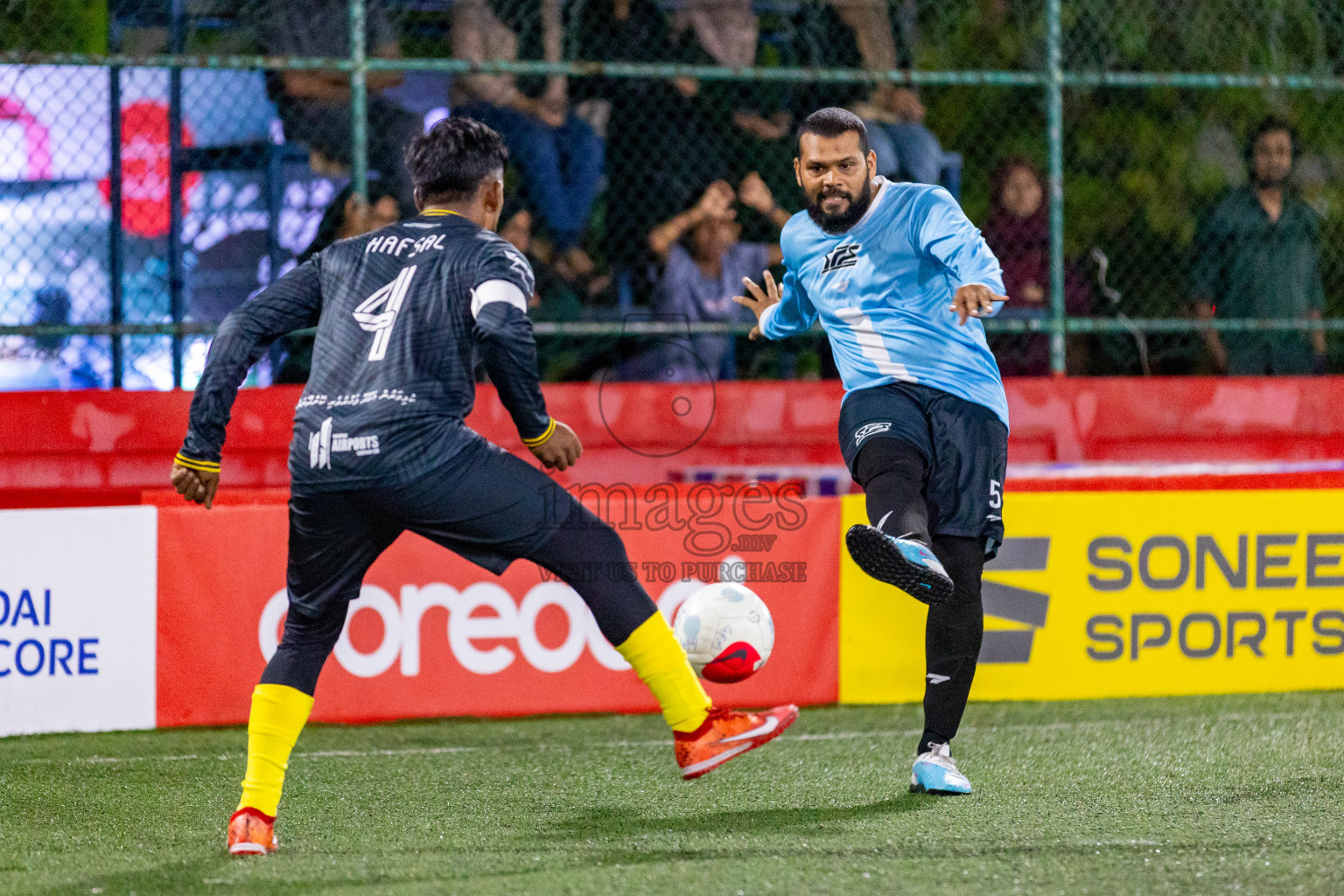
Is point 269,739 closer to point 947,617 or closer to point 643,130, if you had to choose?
point 947,617

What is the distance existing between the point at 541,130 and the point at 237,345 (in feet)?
12.8

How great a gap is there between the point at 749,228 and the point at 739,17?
42.6 inches

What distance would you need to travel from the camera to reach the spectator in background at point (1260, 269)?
27.1 ft

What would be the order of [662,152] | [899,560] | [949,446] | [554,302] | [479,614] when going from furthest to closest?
[662,152] → [554,302] → [479,614] → [949,446] → [899,560]

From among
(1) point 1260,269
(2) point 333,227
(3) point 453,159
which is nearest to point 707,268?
(2) point 333,227

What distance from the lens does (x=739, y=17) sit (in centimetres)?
805

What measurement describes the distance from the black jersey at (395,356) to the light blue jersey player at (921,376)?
4.25ft

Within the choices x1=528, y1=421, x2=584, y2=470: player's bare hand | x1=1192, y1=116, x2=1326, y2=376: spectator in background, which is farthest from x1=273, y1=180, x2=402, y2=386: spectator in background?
x1=1192, y1=116, x2=1326, y2=376: spectator in background

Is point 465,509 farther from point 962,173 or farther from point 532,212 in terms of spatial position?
point 962,173

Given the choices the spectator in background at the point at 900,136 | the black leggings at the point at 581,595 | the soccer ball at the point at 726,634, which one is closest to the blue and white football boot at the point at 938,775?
the soccer ball at the point at 726,634

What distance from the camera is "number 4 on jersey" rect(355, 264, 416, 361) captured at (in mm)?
3938

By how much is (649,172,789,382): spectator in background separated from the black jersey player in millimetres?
3488

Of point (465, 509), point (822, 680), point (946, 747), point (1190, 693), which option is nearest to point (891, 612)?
point (822, 680)

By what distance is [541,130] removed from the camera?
7672 millimetres
